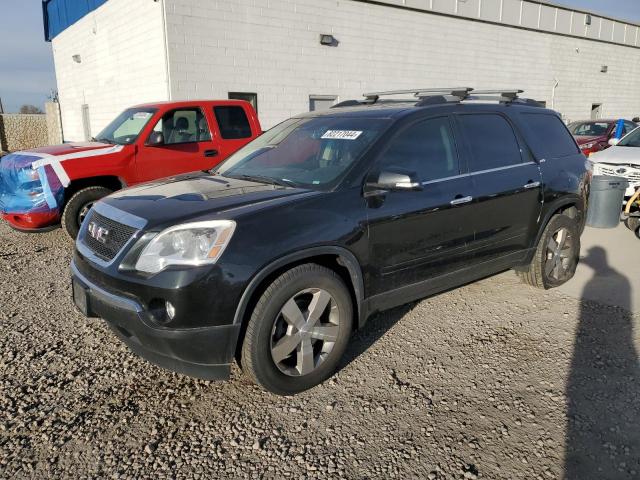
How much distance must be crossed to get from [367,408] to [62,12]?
771 inches

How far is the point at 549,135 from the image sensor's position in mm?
4828

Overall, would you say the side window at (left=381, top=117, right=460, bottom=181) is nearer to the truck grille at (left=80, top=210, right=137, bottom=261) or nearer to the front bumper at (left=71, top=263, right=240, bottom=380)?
the front bumper at (left=71, top=263, right=240, bottom=380)

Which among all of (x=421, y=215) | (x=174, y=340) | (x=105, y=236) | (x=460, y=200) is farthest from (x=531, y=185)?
(x=105, y=236)

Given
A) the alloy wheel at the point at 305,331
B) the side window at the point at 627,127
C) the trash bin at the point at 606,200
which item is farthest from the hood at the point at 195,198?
the side window at the point at 627,127

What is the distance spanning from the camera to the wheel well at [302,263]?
284 centimetres

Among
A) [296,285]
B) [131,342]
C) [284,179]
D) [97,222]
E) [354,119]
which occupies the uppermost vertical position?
[354,119]

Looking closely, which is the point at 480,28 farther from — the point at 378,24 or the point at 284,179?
the point at 284,179

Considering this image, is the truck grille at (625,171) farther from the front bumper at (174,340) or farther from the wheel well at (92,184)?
the wheel well at (92,184)

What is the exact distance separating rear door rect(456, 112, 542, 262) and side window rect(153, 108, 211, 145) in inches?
166

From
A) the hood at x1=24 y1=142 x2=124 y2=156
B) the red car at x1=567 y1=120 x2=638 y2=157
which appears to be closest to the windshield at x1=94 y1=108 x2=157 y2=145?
the hood at x1=24 y1=142 x2=124 y2=156

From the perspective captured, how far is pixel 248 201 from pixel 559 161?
3.31 m

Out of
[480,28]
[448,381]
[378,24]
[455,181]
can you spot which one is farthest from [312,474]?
[480,28]

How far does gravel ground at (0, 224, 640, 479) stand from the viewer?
2.51 metres

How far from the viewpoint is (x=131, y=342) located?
2904 mm
